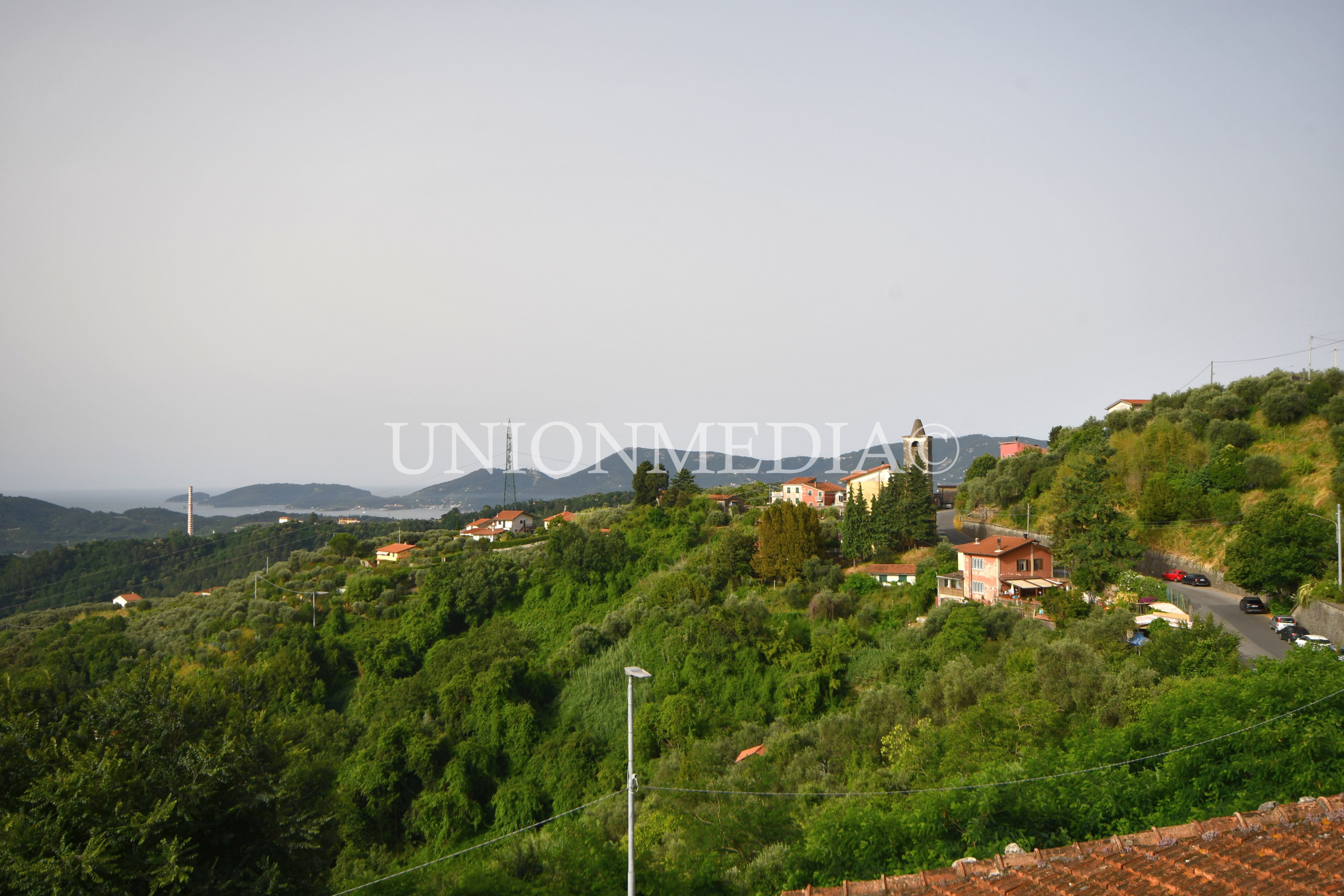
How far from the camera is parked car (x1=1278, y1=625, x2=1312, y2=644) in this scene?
1845cm

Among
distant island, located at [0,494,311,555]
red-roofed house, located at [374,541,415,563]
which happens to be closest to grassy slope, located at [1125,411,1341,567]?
red-roofed house, located at [374,541,415,563]

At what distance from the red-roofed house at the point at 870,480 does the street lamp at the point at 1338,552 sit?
19.8 metres

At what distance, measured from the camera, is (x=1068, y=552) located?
967 inches

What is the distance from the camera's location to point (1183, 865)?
226 inches

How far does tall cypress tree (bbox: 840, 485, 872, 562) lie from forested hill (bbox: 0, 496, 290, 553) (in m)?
121

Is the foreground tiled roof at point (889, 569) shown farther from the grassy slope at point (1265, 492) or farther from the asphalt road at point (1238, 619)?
the grassy slope at point (1265, 492)

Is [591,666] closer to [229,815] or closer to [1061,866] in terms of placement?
[229,815]

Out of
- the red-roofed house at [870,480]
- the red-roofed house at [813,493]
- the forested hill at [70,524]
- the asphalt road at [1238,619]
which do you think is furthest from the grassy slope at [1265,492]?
the forested hill at [70,524]

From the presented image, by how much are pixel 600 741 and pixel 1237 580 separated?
2255cm

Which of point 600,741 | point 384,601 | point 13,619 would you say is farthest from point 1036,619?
point 13,619

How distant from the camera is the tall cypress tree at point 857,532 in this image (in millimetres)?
31750

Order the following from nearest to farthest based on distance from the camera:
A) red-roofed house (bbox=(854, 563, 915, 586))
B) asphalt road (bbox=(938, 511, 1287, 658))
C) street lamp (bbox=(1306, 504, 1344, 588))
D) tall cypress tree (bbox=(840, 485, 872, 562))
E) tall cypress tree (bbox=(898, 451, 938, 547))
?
asphalt road (bbox=(938, 511, 1287, 658)) → street lamp (bbox=(1306, 504, 1344, 588)) → red-roofed house (bbox=(854, 563, 915, 586)) → tall cypress tree (bbox=(840, 485, 872, 562)) → tall cypress tree (bbox=(898, 451, 938, 547))

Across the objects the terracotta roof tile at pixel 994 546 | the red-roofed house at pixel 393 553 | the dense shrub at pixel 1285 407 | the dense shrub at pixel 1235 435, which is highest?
the dense shrub at pixel 1285 407

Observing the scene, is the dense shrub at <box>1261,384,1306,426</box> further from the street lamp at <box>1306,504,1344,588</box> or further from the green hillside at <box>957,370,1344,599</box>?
the street lamp at <box>1306,504,1344,588</box>
